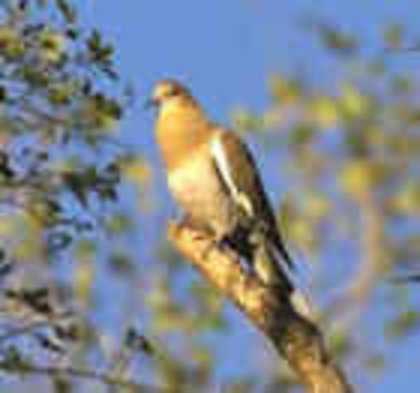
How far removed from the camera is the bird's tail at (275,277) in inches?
195

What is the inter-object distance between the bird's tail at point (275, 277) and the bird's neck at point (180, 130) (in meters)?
0.63

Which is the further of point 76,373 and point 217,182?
point 217,182

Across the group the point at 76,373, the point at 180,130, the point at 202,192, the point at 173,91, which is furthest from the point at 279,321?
the point at 173,91

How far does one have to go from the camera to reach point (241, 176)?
655 centimetres

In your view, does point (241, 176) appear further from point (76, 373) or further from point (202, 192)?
point (76, 373)

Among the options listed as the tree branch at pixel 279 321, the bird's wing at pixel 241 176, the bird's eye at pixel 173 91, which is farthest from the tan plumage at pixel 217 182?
the tree branch at pixel 279 321

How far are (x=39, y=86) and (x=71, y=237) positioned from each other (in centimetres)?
40

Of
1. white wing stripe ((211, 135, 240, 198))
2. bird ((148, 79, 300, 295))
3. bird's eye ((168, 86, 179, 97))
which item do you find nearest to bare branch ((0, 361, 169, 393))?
bird ((148, 79, 300, 295))

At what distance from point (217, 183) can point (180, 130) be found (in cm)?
31

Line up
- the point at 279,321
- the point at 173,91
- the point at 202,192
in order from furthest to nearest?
the point at 173,91
the point at 202,192
the point at 279,321

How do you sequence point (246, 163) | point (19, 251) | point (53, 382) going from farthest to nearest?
point (246, 163) → point (19, 251) → point (53, 382)

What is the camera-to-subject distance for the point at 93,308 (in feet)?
25.2

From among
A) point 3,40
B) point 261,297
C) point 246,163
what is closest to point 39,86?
point 3,40

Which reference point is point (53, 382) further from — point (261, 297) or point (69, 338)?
point (261, 297)
